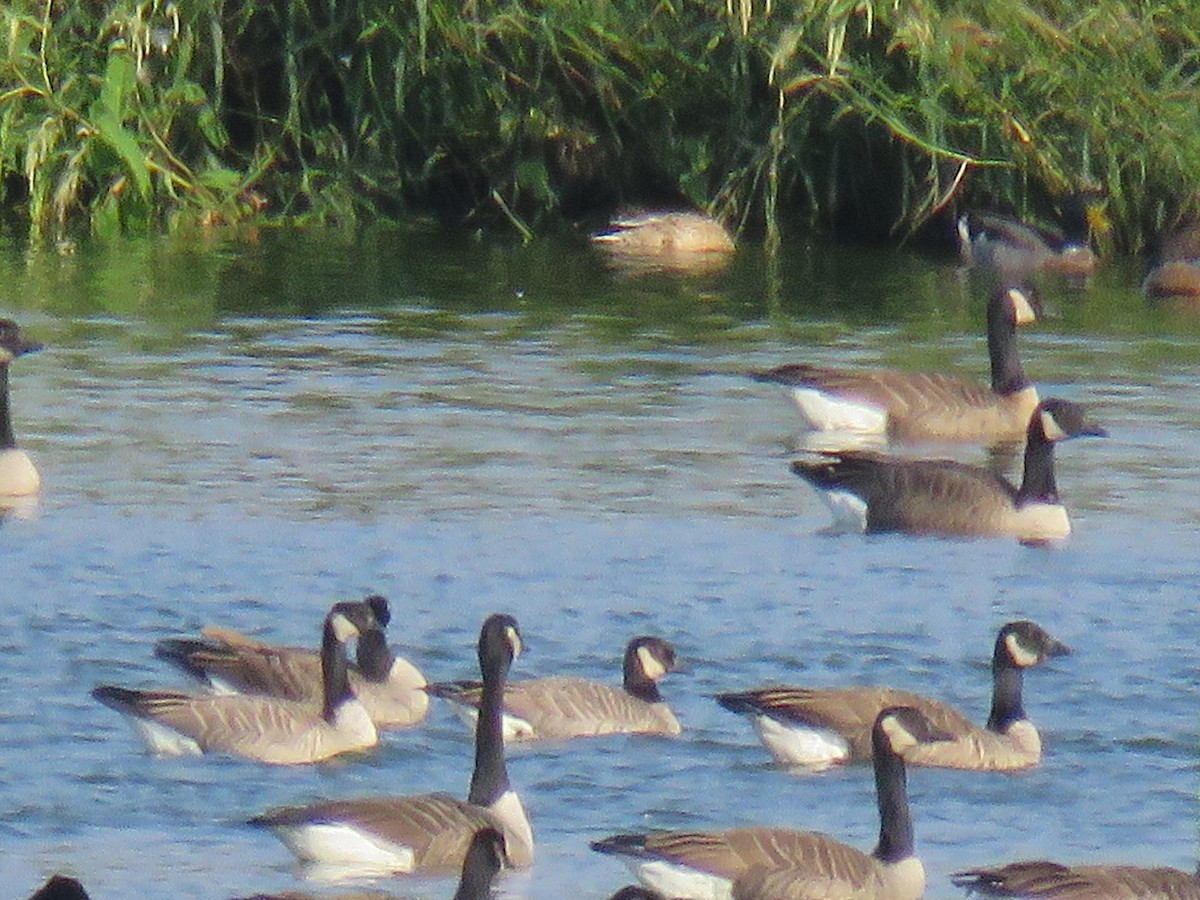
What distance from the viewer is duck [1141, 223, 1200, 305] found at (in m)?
21.5

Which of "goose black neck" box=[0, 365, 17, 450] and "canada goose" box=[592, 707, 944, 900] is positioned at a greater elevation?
"goose black neck" box=[0, 365, 17, 450]

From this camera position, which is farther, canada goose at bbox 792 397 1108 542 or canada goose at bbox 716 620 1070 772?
canada goose at bbox 792 397 1108 542

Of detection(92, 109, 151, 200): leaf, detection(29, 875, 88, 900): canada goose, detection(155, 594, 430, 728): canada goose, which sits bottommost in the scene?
detection(155, 594, 430, 728): canada goose

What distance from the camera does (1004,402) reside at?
16.5m

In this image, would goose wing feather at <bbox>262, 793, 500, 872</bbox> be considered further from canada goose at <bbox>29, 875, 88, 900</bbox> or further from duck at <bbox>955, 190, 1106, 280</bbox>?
duck at <bbox>955, 190, 1106, 280</bbox>

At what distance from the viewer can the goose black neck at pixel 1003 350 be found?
16.8 metres

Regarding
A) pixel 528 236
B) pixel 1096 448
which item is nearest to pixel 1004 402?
pixel 1096 448

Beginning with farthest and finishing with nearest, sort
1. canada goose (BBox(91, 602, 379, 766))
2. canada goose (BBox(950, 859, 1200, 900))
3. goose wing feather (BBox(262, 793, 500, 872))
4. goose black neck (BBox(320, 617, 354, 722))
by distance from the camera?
1. goose black neck (BBox(320, 617, 354, 722))
2. canada goose (BBox(91, 602, 379, 766))
3. goose wing feather (BBox(262, 793, 500, 872))
4. canada goose (BBox(950, 859, 1200, 900))

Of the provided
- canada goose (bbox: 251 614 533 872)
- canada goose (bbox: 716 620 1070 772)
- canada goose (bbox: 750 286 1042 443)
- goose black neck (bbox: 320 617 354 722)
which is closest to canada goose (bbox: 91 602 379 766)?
goose black neck (bbox: 320 617 354 722)

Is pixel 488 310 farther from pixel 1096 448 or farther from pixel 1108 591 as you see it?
pixel 1108 591

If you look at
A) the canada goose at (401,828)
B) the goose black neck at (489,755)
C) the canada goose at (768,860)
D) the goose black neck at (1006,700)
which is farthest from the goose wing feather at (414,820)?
the goose black neck at (1006,700)

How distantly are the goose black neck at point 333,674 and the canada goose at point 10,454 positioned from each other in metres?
4.04

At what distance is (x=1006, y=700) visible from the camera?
10023 millimetres

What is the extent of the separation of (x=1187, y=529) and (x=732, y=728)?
3.78 metres
